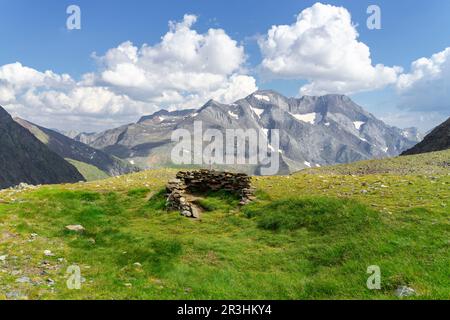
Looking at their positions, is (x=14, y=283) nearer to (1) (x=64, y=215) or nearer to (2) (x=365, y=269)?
(1) (x=64, y=215)

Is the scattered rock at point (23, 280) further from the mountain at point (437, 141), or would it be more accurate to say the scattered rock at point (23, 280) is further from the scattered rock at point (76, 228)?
the mountain at point (437, 141)

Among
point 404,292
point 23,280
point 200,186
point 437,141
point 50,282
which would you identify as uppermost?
point 437,141

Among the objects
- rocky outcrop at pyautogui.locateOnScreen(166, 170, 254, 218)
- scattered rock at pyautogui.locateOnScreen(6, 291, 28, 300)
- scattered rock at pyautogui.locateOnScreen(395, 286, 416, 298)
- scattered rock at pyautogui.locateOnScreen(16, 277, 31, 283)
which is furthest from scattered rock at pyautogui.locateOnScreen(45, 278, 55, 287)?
scattered rock at pyautogui.locateOnScreen(395, 286, 416, 298)

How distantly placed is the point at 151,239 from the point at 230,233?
4.80 metres

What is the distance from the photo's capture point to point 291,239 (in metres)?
20.5

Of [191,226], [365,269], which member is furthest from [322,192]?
[365,269]

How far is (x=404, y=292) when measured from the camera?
44.1 ft

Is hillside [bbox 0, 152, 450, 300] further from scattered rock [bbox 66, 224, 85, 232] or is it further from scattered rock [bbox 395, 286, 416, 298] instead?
scattered rock [bbox 66, 224, 85, 232]

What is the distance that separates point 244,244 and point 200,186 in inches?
462

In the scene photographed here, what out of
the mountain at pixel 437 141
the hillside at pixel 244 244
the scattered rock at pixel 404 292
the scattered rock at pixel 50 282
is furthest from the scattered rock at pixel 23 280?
the mountain at pixel 437 141

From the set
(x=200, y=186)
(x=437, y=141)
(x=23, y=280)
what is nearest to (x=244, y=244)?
(x=23, y=280)

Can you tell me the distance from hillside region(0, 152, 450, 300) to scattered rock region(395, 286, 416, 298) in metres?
0.22

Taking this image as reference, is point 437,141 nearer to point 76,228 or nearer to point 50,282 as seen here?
point 76,228

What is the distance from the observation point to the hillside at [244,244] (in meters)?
15.0
